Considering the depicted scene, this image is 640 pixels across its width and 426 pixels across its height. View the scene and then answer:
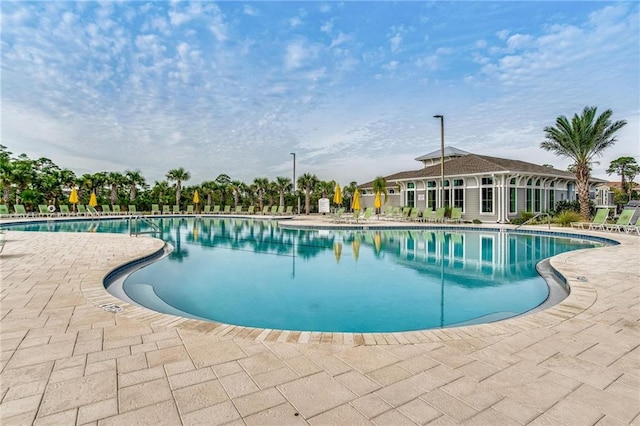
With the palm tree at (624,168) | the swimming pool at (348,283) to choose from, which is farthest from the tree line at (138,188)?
the palm tree at (624,168)

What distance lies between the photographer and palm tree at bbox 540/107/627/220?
16.6 metres

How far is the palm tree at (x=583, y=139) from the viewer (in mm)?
16609

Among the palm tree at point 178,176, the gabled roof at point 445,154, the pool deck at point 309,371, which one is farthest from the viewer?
the palm tree at point 178,176

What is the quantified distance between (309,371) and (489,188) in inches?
806

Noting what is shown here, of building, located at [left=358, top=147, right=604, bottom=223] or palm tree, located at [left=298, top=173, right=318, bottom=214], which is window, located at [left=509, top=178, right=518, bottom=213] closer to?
building, located at [left=358, top=147, right=604, bottom=223]

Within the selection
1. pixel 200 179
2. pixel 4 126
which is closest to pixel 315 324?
pixel 4 126

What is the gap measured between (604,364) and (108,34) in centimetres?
1728

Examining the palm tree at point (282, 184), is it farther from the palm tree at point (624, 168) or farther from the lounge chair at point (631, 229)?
the palm tree at point (624, 168)

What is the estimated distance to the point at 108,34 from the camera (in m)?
13.3

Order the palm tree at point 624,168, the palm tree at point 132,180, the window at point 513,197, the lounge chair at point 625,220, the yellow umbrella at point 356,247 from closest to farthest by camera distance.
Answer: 1. the yellow umbrella at point 356,247
2. the lounge chair at point 625,220
3. the window at point 513,197
4. the palm tree at point 132,180
5. the palm tree at point 624,168

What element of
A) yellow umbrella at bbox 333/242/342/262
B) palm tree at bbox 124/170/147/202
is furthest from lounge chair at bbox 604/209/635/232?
palm tree at bbox 124/170/147/202

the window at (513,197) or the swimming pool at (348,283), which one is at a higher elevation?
the window at (513,197)

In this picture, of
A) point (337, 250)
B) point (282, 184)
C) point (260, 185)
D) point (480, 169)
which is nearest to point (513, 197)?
point (480, 169)

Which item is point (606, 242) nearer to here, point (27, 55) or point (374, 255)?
point (374, 255)
